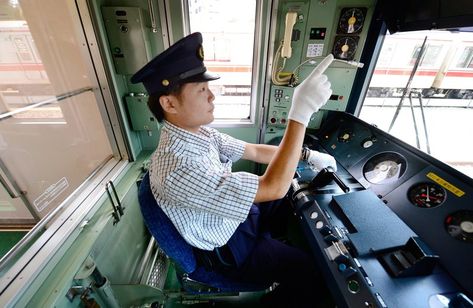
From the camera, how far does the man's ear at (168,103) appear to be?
40.6 inches

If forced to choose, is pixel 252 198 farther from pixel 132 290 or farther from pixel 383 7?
pixel 383 7

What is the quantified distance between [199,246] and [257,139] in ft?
5.39

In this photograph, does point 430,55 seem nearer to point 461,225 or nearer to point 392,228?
point 461,225

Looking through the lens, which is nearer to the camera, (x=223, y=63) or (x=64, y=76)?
(x=64, y=76)

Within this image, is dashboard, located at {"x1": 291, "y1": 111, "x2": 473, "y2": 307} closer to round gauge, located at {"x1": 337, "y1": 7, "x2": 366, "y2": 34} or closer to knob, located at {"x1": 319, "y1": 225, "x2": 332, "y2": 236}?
knob, located at {"x1": 319, "y1": 225, "x2": 332, "y2": 236}

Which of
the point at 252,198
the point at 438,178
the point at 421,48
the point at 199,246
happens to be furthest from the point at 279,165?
the point at 421,48

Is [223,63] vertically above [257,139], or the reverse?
[223,63]

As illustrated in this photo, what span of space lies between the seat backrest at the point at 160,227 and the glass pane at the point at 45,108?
1.26 m

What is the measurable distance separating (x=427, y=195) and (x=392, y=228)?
34 cm

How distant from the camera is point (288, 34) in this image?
1.88 metres

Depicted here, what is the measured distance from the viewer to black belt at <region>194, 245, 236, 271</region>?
1227mm

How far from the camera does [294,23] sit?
72.9 inches

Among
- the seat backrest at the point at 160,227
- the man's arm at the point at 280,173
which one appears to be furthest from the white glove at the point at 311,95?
the seat backrest at the point at 160,227

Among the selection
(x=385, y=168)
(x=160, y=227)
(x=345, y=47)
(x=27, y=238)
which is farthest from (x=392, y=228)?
(x=27, y=238)
